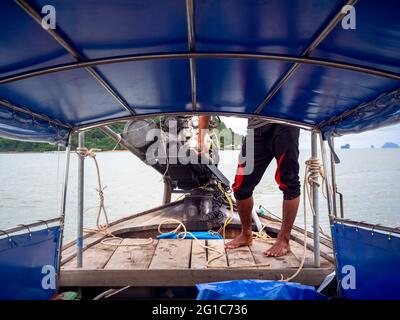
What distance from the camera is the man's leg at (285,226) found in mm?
3443

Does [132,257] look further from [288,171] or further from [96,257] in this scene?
[288,171]

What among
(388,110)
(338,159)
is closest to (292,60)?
(388,110)

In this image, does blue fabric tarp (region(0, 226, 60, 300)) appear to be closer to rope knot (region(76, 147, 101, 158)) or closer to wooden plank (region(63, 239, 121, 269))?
wooden plank (region(63, 239, 121, 269))

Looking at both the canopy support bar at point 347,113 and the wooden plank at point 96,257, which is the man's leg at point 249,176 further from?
the wooden plank at point 96,257

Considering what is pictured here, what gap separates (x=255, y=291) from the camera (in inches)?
91.6

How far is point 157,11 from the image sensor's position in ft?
4.71

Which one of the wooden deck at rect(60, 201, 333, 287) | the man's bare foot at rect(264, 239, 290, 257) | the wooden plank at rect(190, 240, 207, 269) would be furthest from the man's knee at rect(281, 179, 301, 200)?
the wooden plank at rect(190, 240, 207, 269)

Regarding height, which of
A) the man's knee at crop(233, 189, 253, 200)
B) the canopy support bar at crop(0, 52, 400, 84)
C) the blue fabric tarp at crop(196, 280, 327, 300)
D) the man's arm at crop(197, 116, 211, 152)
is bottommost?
the blue fabric tarp at crop(196, 280, 327, 300)

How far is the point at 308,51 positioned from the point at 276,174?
74.3 inches

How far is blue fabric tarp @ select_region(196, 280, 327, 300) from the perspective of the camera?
2203mm

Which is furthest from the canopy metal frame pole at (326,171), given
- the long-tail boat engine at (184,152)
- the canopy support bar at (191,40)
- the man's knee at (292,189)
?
the long-tail boat engine at (184,152)

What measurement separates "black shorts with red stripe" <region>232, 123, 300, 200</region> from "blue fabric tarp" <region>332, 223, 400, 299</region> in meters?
0.71

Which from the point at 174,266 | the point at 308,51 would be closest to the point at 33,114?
the point at 174,266

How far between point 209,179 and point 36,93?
4.63m
